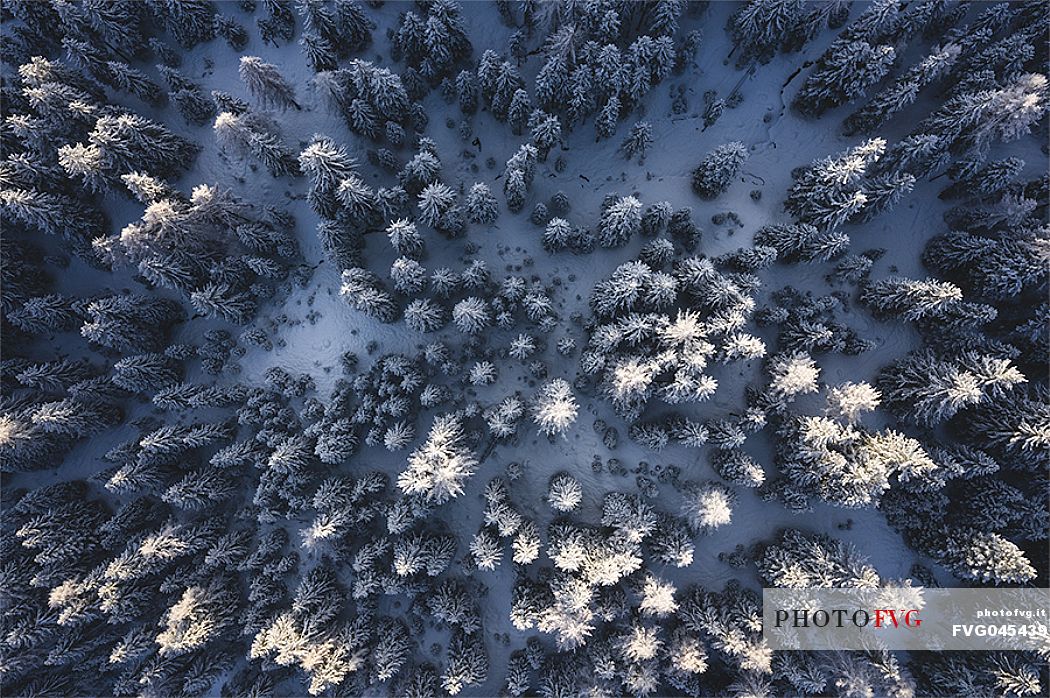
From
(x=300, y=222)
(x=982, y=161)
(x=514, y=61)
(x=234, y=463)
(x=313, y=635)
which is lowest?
(x=313, y=635)

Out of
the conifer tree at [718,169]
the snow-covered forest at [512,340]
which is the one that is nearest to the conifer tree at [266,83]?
the snow-covered forest at [512,340]

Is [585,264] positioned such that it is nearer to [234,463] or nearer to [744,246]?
[744,246]

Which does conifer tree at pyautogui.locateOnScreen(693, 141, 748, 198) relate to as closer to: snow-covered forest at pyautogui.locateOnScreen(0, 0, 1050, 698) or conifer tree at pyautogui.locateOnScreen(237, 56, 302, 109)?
snow-covered forest at pyautogui.locateOnScreen(0, 0, 1050, 698)

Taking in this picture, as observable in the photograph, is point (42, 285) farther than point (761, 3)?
Yes

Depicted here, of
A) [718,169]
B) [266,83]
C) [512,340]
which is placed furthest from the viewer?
[512,340]

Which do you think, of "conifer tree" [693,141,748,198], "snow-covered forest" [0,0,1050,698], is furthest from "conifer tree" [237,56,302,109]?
"conifer tree" [693,141,748,198]

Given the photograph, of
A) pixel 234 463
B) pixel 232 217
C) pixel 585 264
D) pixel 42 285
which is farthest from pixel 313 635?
pixel 42 285

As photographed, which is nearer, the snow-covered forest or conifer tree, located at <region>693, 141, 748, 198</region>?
the snow-covered forest

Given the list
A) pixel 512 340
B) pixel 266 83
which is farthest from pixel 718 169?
pixel 266 83

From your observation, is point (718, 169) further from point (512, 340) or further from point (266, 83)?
point (266, 83)
